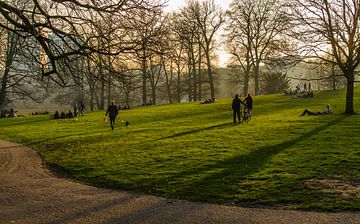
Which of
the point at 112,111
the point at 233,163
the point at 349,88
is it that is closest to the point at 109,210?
the point at 233,163

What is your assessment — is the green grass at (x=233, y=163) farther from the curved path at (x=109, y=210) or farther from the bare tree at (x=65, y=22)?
the bare tree at (x=65, y=22)

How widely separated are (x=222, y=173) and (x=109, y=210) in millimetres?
4129

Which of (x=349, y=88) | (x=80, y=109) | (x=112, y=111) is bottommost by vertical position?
(x=80, y=109)

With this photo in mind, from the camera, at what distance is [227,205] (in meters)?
8.40

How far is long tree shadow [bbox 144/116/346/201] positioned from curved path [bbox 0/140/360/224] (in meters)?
0.96

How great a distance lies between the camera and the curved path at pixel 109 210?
7.37 metres

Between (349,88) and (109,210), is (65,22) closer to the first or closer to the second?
(109,210)

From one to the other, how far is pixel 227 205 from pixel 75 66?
10.4 meters

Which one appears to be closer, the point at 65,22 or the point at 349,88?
the point at 65,22

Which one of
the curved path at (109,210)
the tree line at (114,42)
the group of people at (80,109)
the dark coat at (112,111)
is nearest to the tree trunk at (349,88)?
the tree line at (114,42)

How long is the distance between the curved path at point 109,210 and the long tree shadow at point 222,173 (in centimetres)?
96

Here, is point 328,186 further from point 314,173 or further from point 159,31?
point 159,31

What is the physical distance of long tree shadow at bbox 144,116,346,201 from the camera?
9.59 m

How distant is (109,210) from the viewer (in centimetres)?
818
